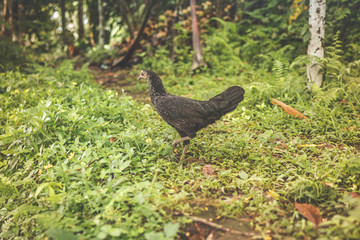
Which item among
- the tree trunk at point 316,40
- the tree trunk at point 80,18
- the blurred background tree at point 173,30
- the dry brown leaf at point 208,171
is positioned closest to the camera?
the dry brown leaf at point 208,171

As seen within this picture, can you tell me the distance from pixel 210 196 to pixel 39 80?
5.39 m

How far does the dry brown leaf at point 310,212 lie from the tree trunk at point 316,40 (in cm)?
324

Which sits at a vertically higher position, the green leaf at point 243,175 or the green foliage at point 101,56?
the green foliage at point 101,56

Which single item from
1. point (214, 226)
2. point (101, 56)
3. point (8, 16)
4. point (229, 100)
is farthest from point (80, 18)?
point (214, 226)

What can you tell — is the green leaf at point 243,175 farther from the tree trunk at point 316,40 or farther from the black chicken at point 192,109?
the tree trunk at point 316,40

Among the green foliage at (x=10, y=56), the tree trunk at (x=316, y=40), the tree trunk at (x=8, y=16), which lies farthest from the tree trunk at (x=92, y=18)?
the tree trunk at (x=316, y=40)

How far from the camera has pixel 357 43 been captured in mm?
5629

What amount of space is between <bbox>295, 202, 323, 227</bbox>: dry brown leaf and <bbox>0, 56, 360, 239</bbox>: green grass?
0.20 ft

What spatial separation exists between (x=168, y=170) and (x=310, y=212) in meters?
1.59

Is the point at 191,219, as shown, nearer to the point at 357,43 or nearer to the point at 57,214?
the point at 57,214

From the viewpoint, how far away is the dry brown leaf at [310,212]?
2.14 meters

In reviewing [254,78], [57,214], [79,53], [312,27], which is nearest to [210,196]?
[57,214]

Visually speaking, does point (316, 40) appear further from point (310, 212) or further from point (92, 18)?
point (92, 18)

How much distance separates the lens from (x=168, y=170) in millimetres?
3002
